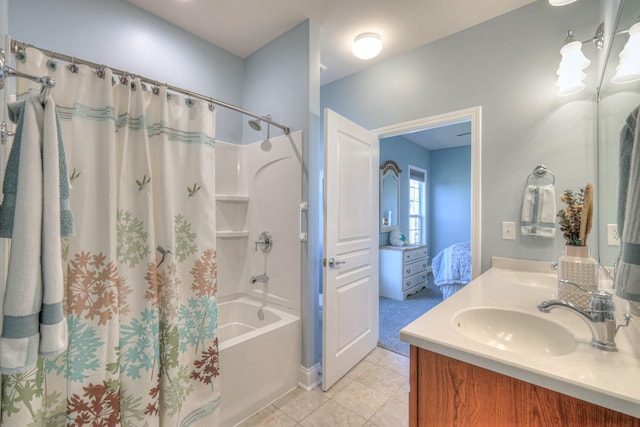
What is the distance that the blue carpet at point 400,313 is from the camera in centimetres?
260

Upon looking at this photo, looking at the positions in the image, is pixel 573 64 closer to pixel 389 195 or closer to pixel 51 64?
pixel 51 64

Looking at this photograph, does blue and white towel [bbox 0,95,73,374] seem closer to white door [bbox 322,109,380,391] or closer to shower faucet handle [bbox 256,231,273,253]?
white door [bbox 322,109,380,391]

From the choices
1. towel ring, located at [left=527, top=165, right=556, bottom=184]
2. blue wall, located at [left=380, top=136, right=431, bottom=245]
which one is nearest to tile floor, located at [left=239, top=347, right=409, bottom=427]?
towel ring, located at [left=527, top=165, right=556, bottom=184]

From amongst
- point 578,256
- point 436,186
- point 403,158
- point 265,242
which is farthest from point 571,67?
point 436,186

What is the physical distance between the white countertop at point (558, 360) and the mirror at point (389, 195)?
10.5 ft

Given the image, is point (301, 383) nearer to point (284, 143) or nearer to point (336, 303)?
point (336, 303)

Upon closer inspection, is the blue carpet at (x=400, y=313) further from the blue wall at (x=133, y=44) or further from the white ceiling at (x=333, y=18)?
the white ceiling at (x=333, y=18)

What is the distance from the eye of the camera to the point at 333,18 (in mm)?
2055

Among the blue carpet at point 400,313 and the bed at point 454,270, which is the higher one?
the bed at point 454,270

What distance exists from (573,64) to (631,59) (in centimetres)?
84

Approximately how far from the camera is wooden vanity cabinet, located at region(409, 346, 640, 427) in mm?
665

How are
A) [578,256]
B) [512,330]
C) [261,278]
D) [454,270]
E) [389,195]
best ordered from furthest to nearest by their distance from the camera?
[389,195] → [454,270] → [261,278] → [578,256] → [512,330]

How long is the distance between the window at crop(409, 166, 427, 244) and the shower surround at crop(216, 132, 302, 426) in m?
3.61

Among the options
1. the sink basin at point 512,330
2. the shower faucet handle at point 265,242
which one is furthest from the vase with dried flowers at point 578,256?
the shower faucet handle at point 265,242
